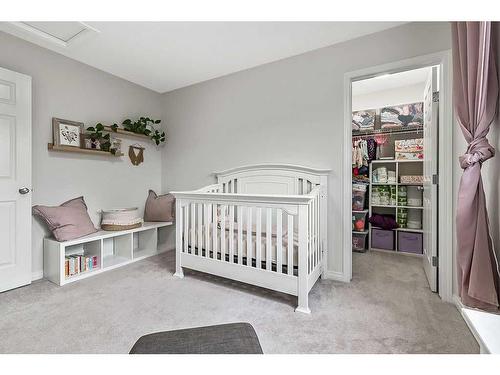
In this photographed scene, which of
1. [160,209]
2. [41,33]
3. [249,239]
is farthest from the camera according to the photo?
[160,209]

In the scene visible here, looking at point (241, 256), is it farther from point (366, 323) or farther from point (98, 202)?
point (98, 202)

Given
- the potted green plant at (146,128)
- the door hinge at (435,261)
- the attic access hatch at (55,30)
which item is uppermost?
the attic access hatch at (55,30)

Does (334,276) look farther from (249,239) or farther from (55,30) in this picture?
(55,30)

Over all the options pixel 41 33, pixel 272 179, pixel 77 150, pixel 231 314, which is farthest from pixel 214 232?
pixel 41 33

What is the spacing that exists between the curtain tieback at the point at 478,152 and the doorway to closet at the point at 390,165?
1.81m

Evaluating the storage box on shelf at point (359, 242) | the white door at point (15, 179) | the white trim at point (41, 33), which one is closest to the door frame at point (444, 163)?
the storage box on shelf at point (359, 242)

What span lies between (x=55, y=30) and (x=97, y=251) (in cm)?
209

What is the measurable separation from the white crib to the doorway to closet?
121 cm

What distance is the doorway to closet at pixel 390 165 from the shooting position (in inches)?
127

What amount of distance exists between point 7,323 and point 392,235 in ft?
12.8

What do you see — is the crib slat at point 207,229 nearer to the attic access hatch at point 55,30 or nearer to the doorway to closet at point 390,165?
the attic access hatch at point 55,30

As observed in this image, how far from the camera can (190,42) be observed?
2262 millimetres
